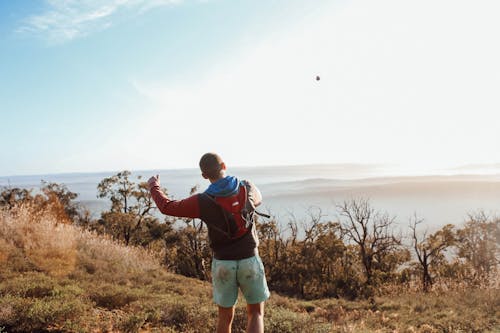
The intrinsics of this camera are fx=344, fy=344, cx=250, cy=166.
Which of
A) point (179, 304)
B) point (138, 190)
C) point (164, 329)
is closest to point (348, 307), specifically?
point (179, 304)

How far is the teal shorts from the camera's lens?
3627mm

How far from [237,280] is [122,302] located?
4.23 metres

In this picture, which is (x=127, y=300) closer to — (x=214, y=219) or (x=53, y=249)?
(x=53, y=249)

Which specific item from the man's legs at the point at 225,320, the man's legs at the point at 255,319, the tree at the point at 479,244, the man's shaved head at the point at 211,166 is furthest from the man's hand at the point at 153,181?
the tree at the point at 479,244

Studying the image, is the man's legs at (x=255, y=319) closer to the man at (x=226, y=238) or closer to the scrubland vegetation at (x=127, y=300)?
the man at (x=226, y=238)

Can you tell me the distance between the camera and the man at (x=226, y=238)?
140 inches

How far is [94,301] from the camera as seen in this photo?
6.73 meters

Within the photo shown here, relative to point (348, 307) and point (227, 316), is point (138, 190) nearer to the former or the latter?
point (348, 307)

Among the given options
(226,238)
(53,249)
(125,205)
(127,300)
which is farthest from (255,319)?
(125,205)

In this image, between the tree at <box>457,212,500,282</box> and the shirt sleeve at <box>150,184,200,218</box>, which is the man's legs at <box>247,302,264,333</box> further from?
the tree at <box>457,212,500,282</box>

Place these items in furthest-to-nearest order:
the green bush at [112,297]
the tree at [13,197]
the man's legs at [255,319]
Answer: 1. the tree at [13,197]
2. the green bush at [112,297]
3. the man's legs at [255,319]

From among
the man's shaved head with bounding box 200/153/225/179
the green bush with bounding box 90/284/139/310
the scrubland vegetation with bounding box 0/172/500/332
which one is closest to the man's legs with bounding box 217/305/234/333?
the man's shaved head with bounding box 200/153/225/179

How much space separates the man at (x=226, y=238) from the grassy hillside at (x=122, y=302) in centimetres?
237

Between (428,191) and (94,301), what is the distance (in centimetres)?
14696
